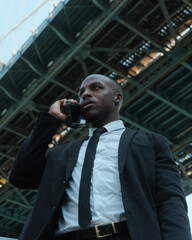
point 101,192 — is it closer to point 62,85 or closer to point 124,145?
point 124,145

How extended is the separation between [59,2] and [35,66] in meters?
2.89

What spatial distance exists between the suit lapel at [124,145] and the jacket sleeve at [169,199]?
0.20 metres

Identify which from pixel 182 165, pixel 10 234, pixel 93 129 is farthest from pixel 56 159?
pixel 10 234

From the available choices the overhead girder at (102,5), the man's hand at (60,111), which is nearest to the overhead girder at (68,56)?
the overhead girder at (102,5)

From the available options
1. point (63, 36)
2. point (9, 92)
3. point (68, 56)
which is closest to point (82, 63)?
point (68, 56)

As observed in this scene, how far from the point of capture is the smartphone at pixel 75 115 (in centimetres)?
296

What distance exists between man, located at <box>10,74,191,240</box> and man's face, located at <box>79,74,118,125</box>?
10mm

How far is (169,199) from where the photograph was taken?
2342mm

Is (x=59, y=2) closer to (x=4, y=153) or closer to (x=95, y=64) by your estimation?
(x=95, y=64)

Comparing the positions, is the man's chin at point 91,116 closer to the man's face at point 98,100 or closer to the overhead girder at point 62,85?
the man's face at point 98,100

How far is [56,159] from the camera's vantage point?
2.79 metres

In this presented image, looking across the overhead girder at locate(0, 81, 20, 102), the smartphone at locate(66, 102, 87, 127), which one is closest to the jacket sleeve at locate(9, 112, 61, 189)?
the smartphone at locate(66, 102, 87, 127)

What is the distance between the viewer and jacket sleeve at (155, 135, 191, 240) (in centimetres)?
214

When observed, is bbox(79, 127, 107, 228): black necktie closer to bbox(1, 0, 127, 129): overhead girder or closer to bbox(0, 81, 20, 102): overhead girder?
bbox(1, 0, 127, 129): overhead girder
